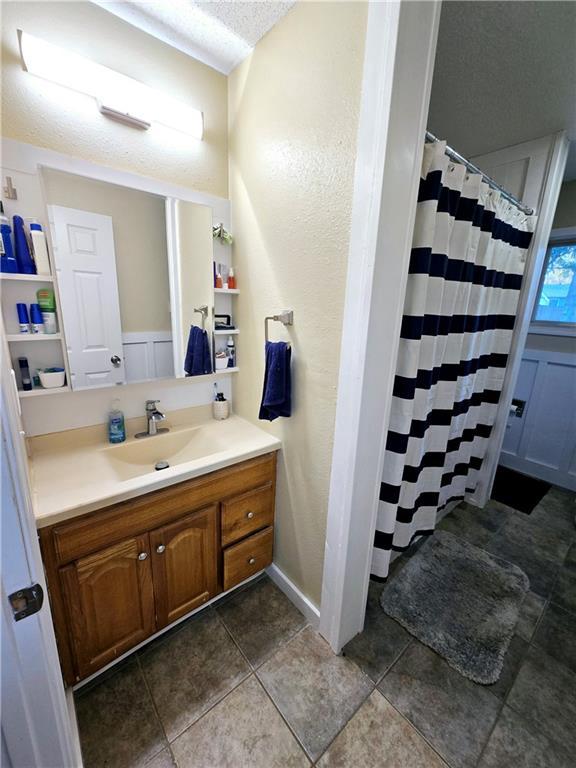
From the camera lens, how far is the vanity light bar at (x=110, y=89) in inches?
39.5

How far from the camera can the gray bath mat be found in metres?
1.30

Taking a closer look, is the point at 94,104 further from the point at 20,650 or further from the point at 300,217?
the point at 20,650

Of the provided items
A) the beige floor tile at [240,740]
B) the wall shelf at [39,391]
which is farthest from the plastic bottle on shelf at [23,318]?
the beige floor tile at [240,740]

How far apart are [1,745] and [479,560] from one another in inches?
82.8

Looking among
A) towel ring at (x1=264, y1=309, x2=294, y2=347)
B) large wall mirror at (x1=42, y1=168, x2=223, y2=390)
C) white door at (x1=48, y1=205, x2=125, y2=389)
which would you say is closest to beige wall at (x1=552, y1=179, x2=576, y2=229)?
towel ring at (x1=264, y1=309, x2=294, y2=347)

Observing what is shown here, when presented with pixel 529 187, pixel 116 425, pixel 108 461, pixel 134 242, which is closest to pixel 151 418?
pixel 116 425

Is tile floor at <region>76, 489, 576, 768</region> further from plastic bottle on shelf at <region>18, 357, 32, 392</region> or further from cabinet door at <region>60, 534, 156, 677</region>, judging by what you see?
plastic bottle on shelf at <region>18, 357, 32, 392</region>

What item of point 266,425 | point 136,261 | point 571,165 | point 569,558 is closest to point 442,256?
point 266,425

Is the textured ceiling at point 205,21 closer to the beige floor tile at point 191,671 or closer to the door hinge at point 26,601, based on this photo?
the door hinge at point 26,601

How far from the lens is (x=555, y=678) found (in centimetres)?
122

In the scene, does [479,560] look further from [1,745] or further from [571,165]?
[571,165]

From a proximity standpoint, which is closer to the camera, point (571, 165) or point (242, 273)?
point (242, 273)

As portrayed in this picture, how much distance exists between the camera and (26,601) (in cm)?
53

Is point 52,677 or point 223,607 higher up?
point 52,677
